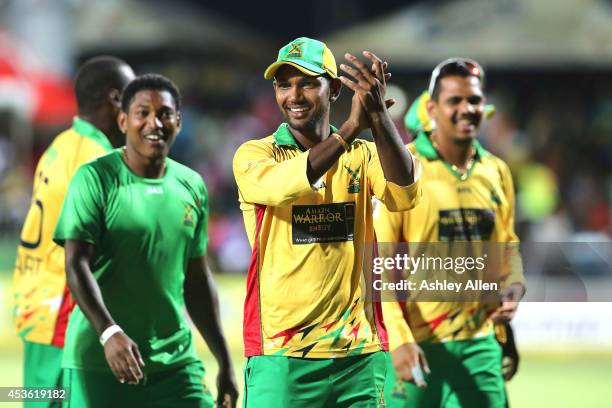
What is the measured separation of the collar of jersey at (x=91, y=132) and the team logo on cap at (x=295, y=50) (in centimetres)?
235

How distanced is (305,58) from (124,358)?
5.57 ft

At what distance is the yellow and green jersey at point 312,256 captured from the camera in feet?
18.6

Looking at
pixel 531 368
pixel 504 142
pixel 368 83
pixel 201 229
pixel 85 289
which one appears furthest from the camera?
pixel 504 142

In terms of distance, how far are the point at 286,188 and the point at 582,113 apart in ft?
57.5

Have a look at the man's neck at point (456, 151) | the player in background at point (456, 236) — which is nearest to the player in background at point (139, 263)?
the player in background at point (456, 236)

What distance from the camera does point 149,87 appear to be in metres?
6.88

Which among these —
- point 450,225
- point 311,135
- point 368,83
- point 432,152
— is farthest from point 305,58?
point 432,152

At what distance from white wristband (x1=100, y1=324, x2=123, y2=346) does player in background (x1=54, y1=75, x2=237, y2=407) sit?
85mm

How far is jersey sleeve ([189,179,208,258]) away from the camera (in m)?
6.92

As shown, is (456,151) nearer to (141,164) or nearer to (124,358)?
(141,164)

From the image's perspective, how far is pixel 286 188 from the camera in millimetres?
5367

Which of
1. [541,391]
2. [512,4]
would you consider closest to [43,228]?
[541,391]

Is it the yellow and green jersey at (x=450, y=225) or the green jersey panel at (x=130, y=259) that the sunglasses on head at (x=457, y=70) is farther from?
the green jersey panel at (x=130, y=259)

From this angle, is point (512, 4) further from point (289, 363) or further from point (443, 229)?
point (289, 363)
